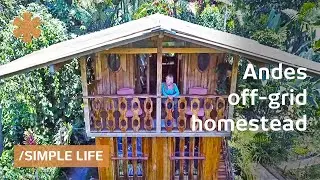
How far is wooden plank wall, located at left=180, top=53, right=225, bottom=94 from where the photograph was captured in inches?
320

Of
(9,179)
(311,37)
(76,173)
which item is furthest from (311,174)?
(9,179)

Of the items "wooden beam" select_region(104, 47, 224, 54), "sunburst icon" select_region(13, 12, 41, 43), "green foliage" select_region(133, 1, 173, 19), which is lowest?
"wooden beam" select_region(104, 47, 224, 54)

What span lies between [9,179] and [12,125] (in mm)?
1933

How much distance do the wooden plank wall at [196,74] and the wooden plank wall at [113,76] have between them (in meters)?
0.95

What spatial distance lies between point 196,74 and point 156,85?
2.56 feet

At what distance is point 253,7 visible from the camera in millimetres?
15320

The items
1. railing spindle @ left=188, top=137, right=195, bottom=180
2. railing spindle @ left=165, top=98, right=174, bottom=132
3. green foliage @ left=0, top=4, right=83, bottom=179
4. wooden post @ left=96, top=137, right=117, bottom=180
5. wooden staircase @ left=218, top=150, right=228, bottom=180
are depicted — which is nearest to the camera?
railing spindle @ left=165, top=98, right=174, bottom=132

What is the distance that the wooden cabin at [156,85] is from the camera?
7383mm

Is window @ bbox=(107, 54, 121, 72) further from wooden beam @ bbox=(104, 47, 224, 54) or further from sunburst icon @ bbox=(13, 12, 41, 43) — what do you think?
sunburst icon @ bbox=(13, 12, 41, 43)

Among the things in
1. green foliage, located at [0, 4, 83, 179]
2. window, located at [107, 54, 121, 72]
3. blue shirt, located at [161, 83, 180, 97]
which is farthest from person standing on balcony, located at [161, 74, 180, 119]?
green foliage, located at [0, 4, 83, 179]

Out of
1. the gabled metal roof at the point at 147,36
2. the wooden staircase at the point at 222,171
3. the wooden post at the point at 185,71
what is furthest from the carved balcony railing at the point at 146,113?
the wooden staircase at the point at 222,171

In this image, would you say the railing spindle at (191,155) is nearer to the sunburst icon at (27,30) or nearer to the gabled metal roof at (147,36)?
the gabled metal roof at (147,36)

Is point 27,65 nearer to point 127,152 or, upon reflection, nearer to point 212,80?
point 127,152

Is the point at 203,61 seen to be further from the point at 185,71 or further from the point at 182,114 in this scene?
the point at 182,114
